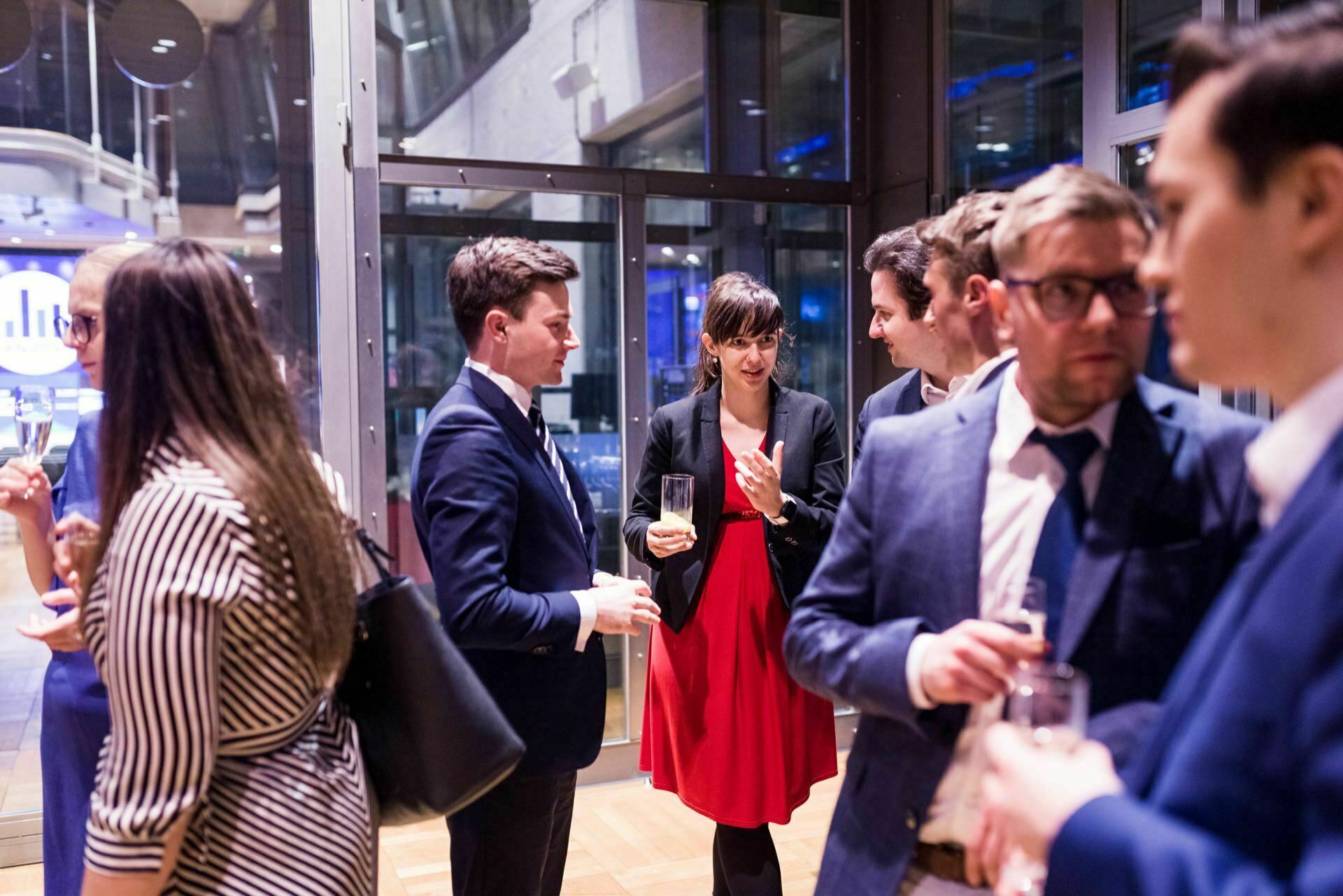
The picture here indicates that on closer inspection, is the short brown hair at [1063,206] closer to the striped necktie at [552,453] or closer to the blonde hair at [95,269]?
the striped necktie at [552,453]

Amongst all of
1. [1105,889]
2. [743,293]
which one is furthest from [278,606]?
[743,293]

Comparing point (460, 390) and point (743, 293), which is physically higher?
point (743, 293)

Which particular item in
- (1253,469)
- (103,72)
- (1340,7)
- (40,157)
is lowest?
(1253,469)

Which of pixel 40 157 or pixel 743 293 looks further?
pixel 40 157

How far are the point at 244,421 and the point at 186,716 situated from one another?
1.23 feet

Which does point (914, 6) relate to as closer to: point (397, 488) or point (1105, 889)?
point (397, 488)

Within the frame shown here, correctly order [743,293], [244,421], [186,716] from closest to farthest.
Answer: [186,716]
[244,421]
[743,293]

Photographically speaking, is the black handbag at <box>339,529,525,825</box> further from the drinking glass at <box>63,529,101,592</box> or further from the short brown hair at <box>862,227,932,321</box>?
the short brown hair at <box>862,227,932,321</box>

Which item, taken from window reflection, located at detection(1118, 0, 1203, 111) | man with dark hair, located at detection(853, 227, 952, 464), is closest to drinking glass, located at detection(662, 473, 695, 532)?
man with dark hair, located at detection(853, 227, 952, 464)

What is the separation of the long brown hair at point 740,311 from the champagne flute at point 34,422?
164 cm

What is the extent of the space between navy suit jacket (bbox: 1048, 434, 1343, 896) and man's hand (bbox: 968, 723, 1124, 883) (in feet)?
0.13

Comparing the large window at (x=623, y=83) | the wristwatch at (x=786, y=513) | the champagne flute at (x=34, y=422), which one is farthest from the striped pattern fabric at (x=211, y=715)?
the large window at (x=623, y=83)

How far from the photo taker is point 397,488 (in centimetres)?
443

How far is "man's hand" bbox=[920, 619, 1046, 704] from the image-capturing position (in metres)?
1.11
